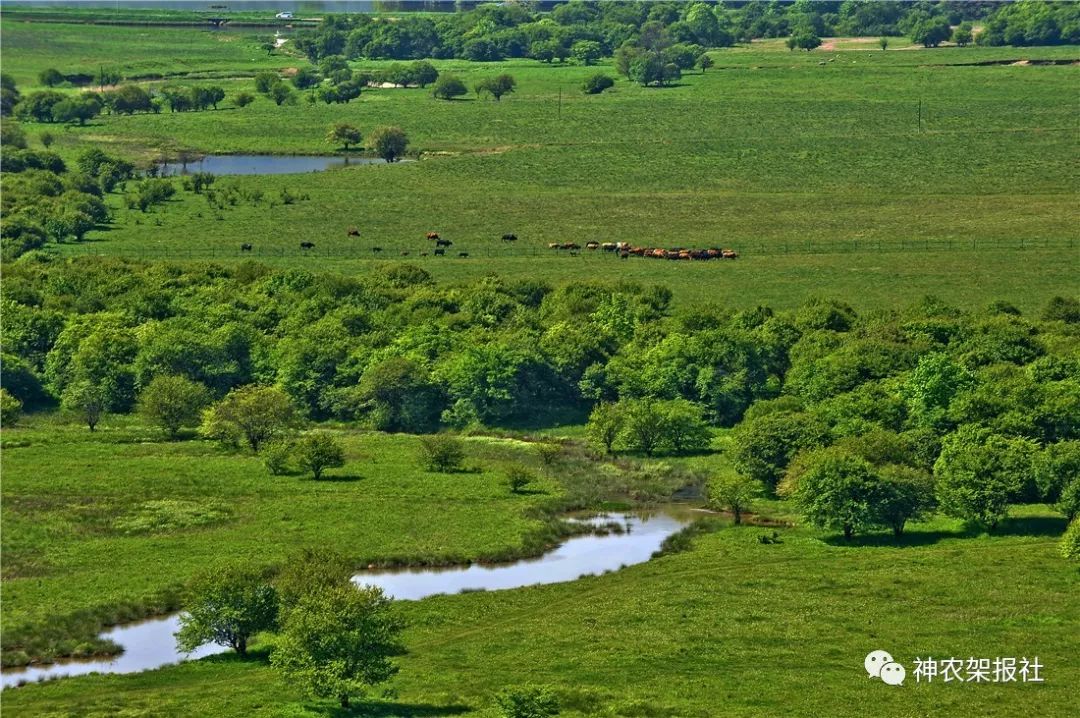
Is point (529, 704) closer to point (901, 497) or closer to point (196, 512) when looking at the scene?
point (901, 497)

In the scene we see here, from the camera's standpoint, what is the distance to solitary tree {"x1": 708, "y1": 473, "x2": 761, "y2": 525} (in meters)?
88.7

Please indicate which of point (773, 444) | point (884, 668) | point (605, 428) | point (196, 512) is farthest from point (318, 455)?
point (884, 668)

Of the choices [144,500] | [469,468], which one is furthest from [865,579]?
[144,500]

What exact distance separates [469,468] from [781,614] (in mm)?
28400

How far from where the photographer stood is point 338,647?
2489 inches

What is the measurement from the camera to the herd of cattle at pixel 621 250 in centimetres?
15088

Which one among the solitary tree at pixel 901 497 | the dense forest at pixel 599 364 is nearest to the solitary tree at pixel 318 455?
the dense forest at pixel 599 364

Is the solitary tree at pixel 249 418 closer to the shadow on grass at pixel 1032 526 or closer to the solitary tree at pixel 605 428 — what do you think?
the solitary tree at pixel 605 428

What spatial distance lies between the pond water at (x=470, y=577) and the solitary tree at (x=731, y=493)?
1.75 meters

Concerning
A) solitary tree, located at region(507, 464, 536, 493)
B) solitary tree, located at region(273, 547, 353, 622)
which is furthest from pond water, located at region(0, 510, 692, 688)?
solitary tree, located at region(507, 464, 536, 493)

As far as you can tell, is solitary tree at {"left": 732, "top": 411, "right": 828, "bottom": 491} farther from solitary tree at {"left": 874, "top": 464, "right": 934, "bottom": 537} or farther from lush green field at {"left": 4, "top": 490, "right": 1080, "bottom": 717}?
lush green field at {"left": 4, "top": 490, "right": 1080, "bottom": 717}

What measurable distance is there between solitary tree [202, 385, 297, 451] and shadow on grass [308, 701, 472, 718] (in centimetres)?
4046

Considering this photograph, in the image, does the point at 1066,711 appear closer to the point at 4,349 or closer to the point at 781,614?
the point at 781,614

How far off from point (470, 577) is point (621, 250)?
75406mm
